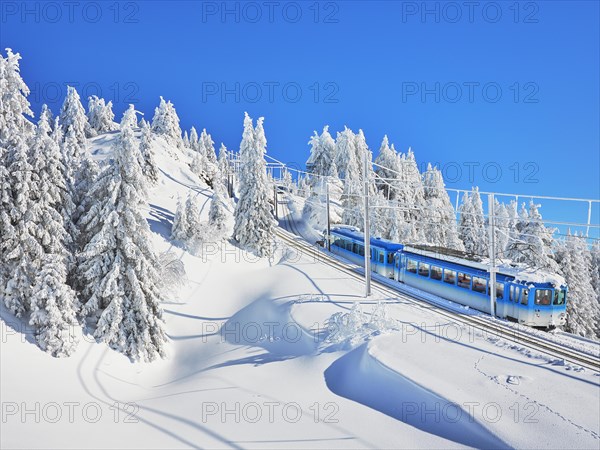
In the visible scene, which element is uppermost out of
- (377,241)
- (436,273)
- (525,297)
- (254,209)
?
(254,209)

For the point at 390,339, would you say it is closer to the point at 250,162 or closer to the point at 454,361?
the point at 454,361

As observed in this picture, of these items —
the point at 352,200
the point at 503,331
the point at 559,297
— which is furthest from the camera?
the point at 352,200

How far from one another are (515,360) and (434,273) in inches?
505

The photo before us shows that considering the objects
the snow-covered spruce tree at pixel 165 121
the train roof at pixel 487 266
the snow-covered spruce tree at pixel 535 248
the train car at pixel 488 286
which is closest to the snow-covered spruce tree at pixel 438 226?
the snow-covered spruce tree at pixel 535 248

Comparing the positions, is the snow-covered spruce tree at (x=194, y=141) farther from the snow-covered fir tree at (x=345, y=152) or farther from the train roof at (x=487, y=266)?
the train roof at (x=487, y=266)

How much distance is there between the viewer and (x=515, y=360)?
16.6 meters

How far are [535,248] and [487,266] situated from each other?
57.6ft

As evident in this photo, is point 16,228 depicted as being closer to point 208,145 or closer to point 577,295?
point 577,295

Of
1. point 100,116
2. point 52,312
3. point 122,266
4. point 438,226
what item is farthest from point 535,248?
point 100,116

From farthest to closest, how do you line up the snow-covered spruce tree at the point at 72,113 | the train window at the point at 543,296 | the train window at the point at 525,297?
1. the snow-covered spruce tree at the point at 72,113
2. the train window at the point at 525,297
3. the train window at the point at 543,296

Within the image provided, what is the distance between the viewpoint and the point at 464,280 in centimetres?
2658

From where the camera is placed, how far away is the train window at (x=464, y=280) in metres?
26.2

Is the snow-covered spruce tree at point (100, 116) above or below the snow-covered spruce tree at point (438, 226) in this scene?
above

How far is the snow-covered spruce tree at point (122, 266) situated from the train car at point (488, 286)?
1868 cm
